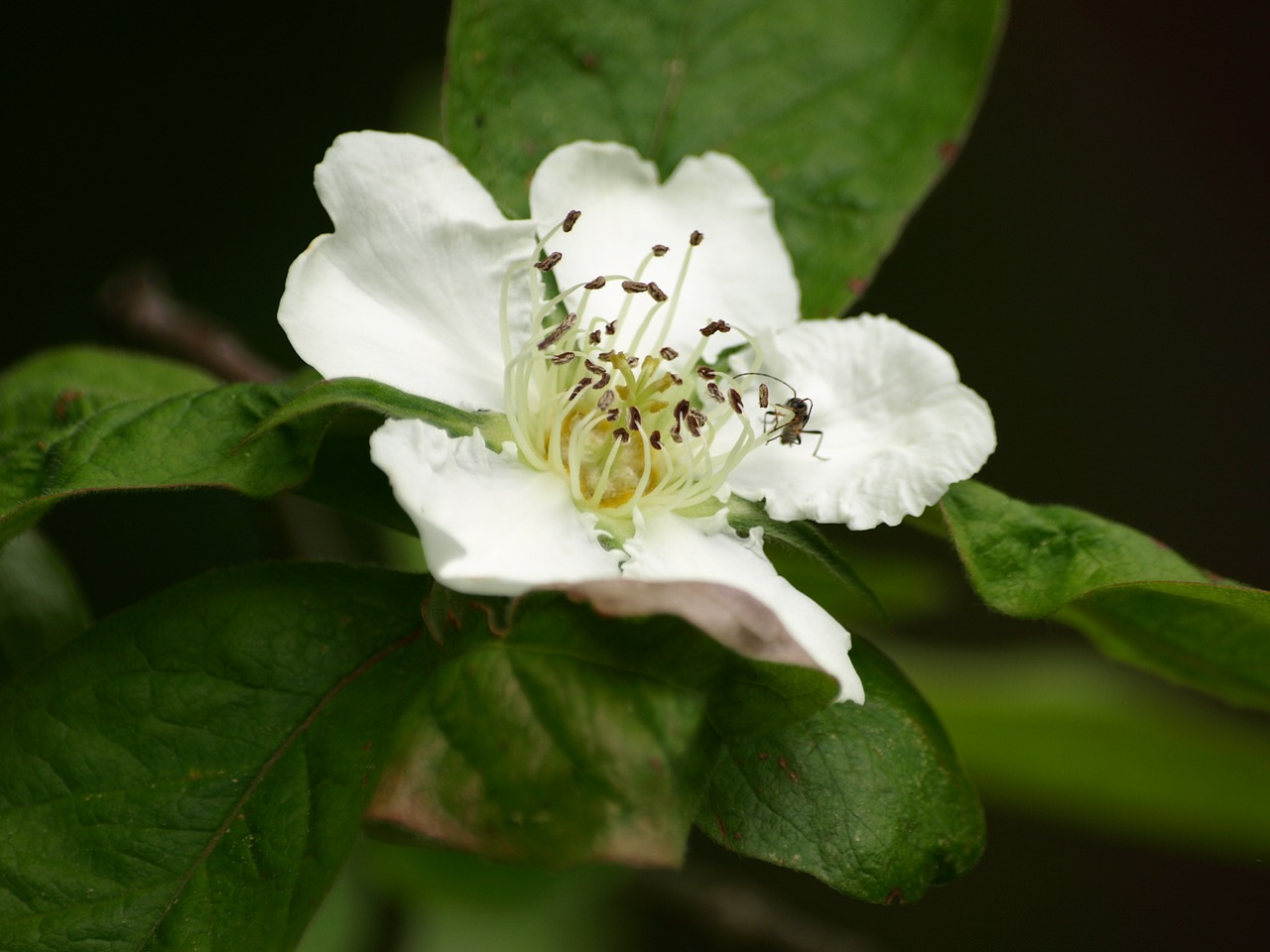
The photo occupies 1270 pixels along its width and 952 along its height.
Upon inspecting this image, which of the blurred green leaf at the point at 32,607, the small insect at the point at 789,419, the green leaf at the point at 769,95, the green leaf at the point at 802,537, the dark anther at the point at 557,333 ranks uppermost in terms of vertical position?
the green leaf at the point at 769,95

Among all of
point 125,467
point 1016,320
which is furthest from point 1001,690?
point 1016,320

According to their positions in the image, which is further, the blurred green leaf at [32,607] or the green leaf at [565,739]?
the blurred green leaf at [32,607]

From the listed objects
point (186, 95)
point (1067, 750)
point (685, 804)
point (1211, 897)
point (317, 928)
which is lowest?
point (1211, 897)

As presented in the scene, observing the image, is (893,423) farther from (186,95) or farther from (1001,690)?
(186,95)

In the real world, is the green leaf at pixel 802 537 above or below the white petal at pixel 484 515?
below

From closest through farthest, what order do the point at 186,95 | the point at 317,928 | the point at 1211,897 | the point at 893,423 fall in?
the point at 893,423 → the point at 317,928 → the point at 186,95 → the point at 1211,897

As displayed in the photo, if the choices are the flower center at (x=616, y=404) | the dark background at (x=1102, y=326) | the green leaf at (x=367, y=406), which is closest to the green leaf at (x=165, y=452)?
the green leaf at (x=367, y=406)

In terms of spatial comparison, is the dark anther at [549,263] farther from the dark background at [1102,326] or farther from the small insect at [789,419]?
the dark background at [1102,326]
